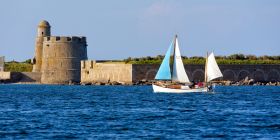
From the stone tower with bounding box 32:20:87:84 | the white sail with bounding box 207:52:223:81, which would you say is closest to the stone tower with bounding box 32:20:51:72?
the stone tower with bounding box 32:20:87:84

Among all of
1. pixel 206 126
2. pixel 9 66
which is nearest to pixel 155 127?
pixel 206 126

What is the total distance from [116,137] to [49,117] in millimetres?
7102

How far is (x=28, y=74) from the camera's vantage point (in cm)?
7112

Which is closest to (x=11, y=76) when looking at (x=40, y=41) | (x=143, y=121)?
(x=40, y=41)

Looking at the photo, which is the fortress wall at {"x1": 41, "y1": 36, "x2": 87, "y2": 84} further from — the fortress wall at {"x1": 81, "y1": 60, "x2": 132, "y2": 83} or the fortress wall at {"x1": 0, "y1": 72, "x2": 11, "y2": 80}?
the fortress wall at {"x1": 0, "y1": 72, "x2": 11, "y2": 80}

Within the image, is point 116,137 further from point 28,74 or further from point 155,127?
point 28,74

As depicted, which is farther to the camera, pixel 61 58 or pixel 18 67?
pixel 18 67

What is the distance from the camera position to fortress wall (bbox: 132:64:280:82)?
193ft

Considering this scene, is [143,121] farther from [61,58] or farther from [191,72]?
[61,58]

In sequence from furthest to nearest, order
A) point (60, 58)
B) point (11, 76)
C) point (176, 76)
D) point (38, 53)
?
point (38, 53) < point (11, 76) < point (60, 58) < point (176, 76)

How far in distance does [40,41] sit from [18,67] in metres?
11.7

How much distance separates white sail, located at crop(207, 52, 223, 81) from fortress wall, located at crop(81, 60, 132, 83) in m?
18.2

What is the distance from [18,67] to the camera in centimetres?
8125

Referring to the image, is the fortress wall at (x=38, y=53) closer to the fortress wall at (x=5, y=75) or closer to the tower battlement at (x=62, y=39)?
the tower battlement at (x=62, y=39)
